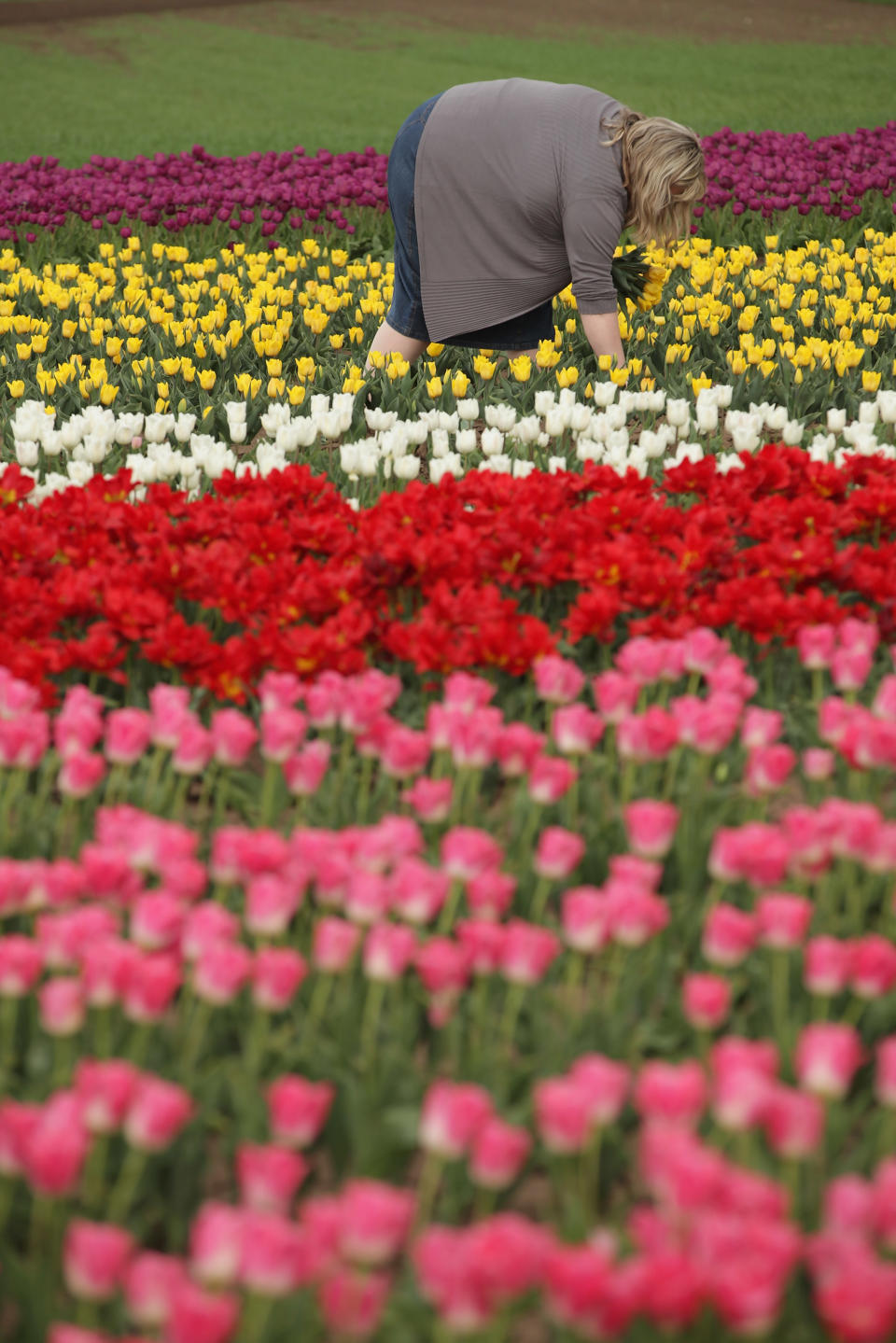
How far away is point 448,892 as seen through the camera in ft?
7.32

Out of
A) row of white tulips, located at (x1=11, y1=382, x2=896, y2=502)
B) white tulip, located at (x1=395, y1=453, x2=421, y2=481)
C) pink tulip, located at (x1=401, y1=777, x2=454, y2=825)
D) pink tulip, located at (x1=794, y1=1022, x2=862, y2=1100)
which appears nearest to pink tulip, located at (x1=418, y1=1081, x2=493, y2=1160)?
pink tulip, located at (x1=794, y1=1022, x2=862, y2=1100)

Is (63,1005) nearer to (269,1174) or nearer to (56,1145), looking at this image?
(56,1145)

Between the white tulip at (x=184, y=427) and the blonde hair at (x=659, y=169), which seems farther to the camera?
the blonde hair at (x=659, y=169)

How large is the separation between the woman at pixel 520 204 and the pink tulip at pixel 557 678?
118 inches

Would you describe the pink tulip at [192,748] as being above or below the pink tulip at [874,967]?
below

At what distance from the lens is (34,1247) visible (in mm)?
1637

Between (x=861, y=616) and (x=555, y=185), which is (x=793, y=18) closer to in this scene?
(x=555, y=185)

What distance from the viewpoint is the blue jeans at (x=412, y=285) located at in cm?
562

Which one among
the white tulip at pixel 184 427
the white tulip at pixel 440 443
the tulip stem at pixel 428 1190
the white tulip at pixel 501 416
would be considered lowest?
the tulip stem at pixel 428 1190

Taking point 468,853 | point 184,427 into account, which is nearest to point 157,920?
point 468,853

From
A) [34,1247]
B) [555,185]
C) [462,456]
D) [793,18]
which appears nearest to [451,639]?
[34,1247]

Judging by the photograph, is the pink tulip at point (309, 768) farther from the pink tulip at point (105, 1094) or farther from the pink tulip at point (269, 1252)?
the pink tulip at point (269, 1252)

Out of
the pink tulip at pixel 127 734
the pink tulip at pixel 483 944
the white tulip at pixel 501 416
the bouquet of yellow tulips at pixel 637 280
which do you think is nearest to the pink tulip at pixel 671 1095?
the pink tulip at pixel 483 944

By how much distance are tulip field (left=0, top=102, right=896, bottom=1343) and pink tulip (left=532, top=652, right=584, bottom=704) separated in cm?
2
